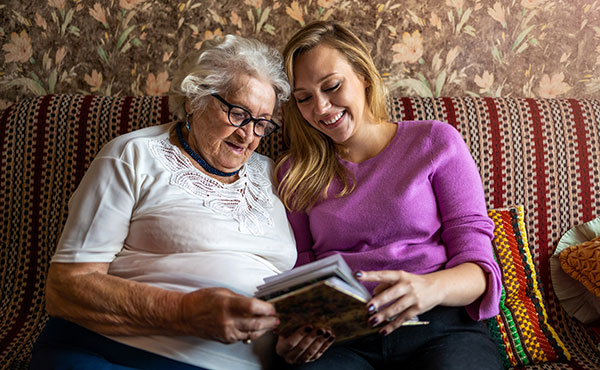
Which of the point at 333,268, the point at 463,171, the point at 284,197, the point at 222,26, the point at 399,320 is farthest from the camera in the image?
the point at 222,26

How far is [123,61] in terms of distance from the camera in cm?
205

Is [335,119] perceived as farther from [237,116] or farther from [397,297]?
[397,297]

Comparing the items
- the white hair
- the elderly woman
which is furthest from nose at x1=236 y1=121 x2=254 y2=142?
the white hair

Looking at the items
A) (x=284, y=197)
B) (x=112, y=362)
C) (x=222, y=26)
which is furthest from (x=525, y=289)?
(x=222, y=26)

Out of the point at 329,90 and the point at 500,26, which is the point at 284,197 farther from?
the point at 500,26

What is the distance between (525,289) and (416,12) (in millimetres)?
1217

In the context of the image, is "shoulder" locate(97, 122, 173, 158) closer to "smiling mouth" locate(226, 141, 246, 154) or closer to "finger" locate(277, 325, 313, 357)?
Result: "smiling mouth" locate(226, 141, 246, 154)

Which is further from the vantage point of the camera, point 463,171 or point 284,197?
point 284,197

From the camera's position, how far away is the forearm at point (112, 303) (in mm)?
1126

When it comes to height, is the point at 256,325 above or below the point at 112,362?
above

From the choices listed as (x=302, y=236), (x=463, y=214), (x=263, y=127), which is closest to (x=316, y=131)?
(x=263, y=127)

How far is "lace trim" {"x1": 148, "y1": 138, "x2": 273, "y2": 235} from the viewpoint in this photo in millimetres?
1333

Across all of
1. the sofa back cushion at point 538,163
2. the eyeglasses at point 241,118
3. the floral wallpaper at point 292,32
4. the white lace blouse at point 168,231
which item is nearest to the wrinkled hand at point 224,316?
the white lace blouse at point 168,231

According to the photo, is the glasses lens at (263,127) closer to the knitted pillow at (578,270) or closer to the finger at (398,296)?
the finger at (398,296)
